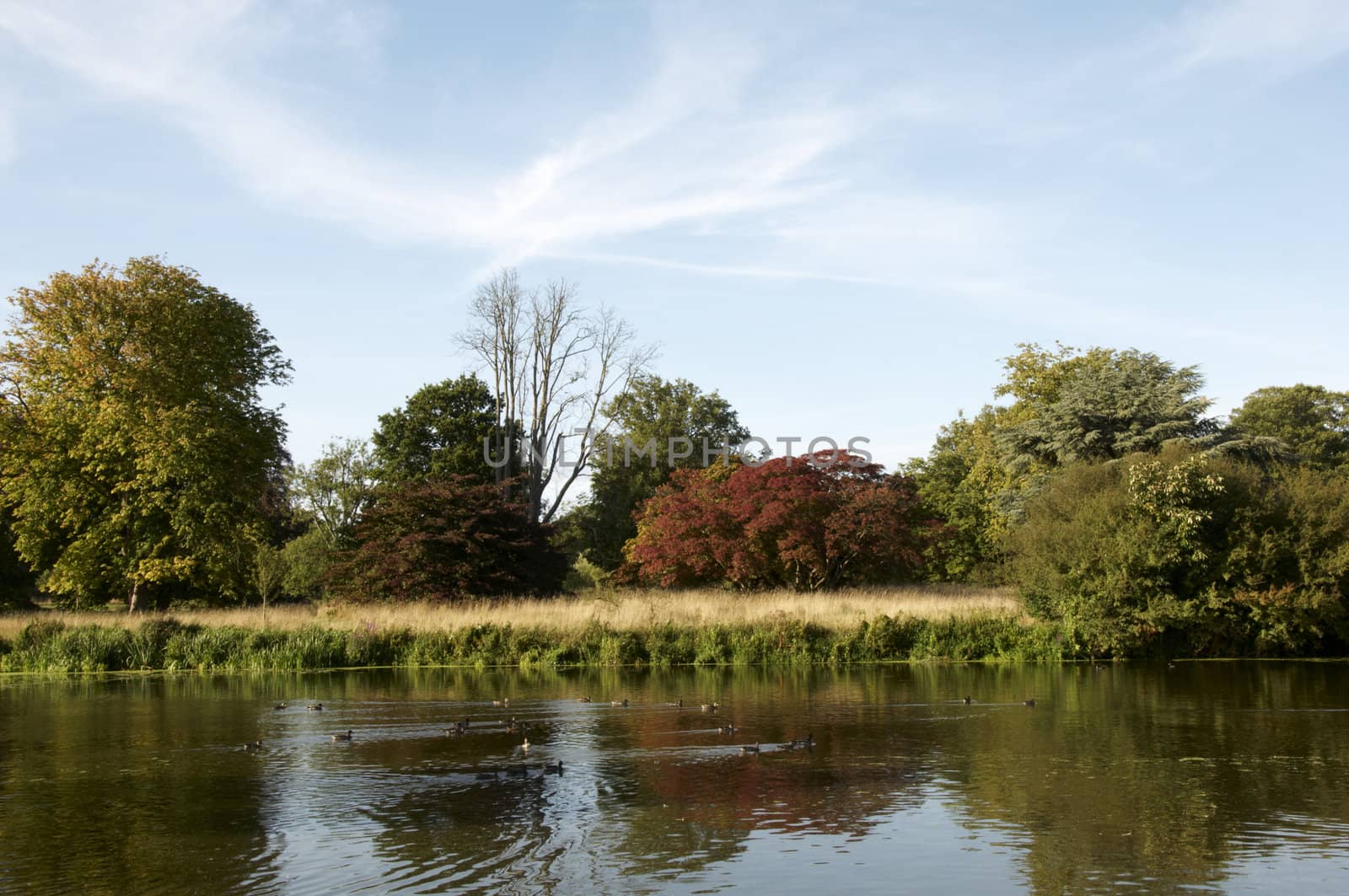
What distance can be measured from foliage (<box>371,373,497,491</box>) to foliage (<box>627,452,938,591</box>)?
39.6ft

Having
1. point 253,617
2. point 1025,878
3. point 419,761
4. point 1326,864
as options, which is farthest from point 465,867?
point 253,617

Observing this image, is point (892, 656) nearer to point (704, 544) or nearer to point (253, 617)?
point (704, 544)

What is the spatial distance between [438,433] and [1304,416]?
48.9m

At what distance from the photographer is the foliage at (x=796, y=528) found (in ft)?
115

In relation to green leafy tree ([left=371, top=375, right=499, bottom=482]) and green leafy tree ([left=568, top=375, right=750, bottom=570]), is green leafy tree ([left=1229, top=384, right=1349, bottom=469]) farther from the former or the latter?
green leafy tree ([left=371, top=375, right=499, bottom=482])

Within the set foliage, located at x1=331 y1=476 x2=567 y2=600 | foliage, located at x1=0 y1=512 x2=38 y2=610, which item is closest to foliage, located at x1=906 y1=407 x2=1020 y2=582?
foliage, located at x1=331 y1=476 x2=567 y2=600

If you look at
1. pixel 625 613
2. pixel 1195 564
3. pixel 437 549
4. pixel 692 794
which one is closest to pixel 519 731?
pixel 692 794

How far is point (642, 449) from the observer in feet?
199

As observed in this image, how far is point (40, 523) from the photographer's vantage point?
36719mm

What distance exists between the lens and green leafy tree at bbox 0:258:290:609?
3612cm

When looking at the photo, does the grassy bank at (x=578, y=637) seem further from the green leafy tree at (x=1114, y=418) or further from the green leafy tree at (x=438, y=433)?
the green leafy tree at (x=438, y=433)

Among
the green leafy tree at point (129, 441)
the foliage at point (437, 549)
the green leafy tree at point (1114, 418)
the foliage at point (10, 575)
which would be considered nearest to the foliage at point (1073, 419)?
the green leafy tree at point (1114, 418)

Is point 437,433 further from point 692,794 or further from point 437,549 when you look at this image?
point 692,794

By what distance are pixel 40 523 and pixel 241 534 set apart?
19.8 ft
